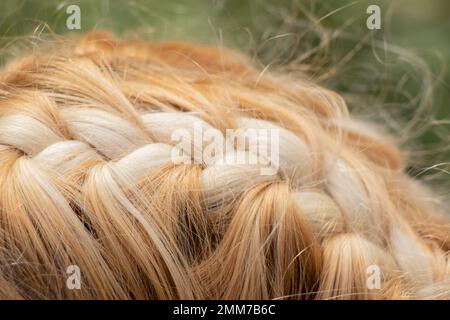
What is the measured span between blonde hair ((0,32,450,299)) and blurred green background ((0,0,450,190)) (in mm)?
314

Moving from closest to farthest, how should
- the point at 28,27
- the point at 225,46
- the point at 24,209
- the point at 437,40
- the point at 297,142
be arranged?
the point at 24,209 < the point at 297,142 < the point at 28,27 < the point at 225,46 < the point at 437,40

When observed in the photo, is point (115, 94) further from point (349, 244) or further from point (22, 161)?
point (349, 244)

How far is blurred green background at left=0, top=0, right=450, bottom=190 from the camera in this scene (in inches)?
48.6

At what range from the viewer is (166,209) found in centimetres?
82

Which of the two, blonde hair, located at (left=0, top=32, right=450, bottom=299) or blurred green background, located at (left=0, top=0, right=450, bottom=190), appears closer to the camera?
blonde hair, located at (left=0, top=32, right=450, bottom=299)

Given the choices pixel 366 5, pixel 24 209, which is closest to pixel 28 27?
pixel 24 209

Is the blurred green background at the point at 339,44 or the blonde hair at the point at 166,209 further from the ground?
the blurred green background at the point at 339,44

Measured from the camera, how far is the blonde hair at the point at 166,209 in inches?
31.5

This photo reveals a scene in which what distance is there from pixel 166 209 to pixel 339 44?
2.25 feet

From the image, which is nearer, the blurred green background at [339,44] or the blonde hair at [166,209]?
the blonde hair at [166,209]

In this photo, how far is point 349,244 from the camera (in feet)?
2.76

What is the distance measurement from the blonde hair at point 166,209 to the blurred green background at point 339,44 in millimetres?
314

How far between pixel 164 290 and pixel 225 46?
59 centimetres

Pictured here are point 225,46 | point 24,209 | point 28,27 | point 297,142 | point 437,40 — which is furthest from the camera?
point 437,40
